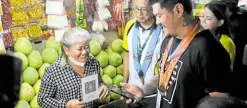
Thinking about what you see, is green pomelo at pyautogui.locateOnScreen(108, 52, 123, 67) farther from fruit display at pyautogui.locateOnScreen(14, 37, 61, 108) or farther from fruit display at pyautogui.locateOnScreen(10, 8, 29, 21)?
fruit display at pyautogui.locateOnScreen(10, 8, 29, 21)

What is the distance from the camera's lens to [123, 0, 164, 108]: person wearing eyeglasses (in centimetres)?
321

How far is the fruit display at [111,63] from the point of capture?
3838 mm

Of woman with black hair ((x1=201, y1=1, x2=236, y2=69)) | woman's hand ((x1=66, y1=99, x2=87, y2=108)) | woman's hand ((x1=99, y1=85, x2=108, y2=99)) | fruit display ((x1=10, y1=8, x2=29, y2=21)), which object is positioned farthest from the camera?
woman with black hair ((x1=201, y1=1, x2=236, y2=69))

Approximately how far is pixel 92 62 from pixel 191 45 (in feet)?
3.16

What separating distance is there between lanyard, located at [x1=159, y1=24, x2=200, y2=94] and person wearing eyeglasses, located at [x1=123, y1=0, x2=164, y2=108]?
71 cm

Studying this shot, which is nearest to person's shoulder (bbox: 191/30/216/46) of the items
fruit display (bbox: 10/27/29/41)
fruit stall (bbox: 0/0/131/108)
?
fruit stall (bbox: 0/0/131/108)

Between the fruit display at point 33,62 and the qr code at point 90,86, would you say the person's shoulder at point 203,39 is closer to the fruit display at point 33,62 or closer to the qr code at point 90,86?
the qr code at point 90,86

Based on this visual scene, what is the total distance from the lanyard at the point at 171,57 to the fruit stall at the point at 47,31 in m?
1.02

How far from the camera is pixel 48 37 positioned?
3.41 meters

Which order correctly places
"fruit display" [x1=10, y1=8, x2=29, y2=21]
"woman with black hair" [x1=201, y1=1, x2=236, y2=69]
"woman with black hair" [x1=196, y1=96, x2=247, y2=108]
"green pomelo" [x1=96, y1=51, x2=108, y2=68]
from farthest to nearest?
"green pomelo" [x1=96, y1=51, x2=108, y2=68], "woman with black hair" [x1=201, y1=1, x2=236, y2=69], "fruit display" [x1=10, y1=8, x2=29, y2=21], "woman with black hair" [x1=196, y1=96, x2=247, y2=108]

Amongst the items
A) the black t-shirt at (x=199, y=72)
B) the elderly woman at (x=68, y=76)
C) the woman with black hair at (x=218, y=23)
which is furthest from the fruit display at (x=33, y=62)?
the black t-shirt at (x=199, y=72)

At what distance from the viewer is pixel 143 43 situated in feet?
10.7

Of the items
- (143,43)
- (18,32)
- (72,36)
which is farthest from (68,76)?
(143,43)

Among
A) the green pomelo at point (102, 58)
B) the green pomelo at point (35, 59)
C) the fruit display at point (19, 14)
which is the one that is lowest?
the green pomelo at point (102, 58)
